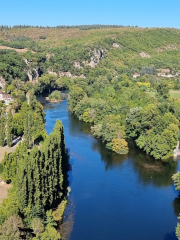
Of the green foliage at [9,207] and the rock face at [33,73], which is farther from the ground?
the rock face at [33,73]

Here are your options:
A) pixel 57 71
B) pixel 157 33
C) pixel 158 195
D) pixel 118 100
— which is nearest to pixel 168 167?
pixel 158 195

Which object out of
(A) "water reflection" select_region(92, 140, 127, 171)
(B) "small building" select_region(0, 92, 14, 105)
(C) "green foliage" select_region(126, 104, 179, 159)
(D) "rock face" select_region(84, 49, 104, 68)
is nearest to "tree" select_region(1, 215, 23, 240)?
(A) "water reflection" select_region(92, 140, 127, 171)

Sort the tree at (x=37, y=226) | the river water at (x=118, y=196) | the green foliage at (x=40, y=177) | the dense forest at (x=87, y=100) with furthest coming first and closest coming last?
the river water at (x=118, y=196) < the dense forest at (x=87, y=100) < the green foliage at (x=40, y=177) < the tree at (x=37, y=226)

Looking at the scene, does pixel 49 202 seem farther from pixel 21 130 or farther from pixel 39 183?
pixel 21 130

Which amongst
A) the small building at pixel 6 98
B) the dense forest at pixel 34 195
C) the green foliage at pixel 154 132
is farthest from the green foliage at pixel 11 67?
the dense forest at pixel 34 195

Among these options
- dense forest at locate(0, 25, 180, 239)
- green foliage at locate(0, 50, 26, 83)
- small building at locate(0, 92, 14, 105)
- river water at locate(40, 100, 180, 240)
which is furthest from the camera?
green foliage at locate(0, 50, 26, 83)

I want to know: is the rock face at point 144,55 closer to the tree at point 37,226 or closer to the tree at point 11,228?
the tree at point 37,226

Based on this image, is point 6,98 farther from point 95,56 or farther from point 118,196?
point 95,56

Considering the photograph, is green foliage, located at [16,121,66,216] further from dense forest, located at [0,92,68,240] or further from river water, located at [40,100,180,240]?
river water, located at [40,100,180,240]
